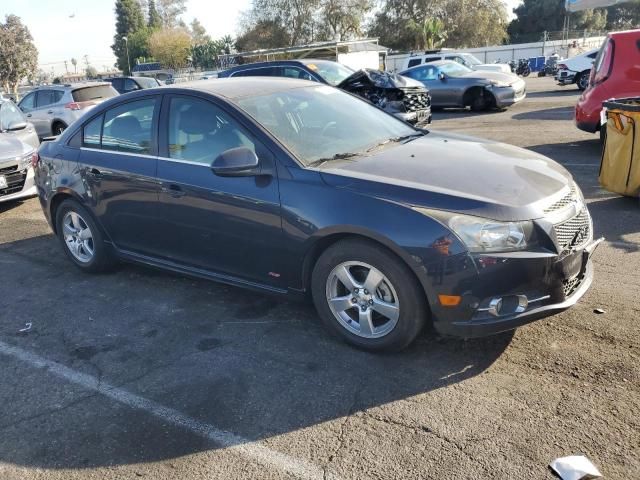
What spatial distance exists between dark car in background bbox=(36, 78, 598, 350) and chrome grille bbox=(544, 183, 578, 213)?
0.5 inches

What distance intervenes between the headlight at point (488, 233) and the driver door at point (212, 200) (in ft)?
3.97

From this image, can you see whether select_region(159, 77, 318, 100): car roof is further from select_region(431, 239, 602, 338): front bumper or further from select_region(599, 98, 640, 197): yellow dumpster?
select_region(599, 98, 640, 197): yellow dumpster

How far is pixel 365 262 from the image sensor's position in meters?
3.37

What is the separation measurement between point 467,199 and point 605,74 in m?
6.96

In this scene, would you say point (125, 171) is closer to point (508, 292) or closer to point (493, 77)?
point (508, 292)

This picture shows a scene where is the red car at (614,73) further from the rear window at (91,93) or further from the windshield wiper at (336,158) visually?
the rear window at (91,93)

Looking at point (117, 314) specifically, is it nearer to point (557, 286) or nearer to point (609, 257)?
point (557, 286)

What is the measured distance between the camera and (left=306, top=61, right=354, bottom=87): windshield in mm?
13000

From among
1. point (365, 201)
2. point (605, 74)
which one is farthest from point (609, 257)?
point (605, 74)

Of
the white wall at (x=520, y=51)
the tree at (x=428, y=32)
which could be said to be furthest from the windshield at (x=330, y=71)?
the tree at (x=428, y=32)

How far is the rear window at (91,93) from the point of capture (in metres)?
14.9

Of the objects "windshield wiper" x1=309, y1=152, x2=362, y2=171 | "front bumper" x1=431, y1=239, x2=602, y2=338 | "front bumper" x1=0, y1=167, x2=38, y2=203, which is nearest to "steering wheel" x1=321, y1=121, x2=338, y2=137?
"windshield wiper" x1=309, y1=152, x2=362, y2=171

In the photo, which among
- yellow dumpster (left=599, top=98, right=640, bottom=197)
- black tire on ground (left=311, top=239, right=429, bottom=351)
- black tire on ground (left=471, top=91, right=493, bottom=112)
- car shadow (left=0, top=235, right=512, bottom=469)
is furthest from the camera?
black tire on ground (left=471, top=91, right=493, bottom=112)

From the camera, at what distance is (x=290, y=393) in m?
3.25
